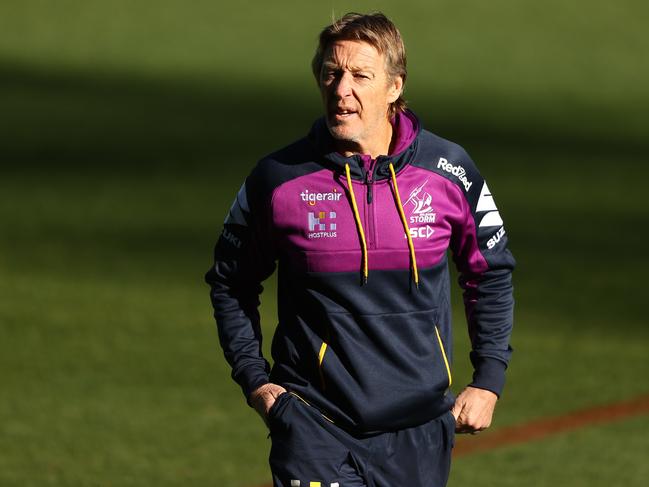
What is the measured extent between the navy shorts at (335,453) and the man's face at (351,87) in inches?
30.5

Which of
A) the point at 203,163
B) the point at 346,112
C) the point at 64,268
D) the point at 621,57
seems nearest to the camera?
the point at 346,112

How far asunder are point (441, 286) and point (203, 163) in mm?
11140

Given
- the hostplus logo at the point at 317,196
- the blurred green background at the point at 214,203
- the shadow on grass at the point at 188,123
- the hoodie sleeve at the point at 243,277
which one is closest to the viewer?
the hostplus logo at the point at 317,196

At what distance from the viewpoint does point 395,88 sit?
4.45 m

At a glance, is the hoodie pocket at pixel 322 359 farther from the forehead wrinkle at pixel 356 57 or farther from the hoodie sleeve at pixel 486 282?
the forehead wrinkle at pixel 356 57

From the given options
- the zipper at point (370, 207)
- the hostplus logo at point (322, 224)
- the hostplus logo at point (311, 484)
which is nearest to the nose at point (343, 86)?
the zipper at point (370, 207)

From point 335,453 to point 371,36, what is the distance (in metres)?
1.16

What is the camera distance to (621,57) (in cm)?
2298

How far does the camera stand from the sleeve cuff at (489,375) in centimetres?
457

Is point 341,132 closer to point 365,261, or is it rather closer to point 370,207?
point 370,207

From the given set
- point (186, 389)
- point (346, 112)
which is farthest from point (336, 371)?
point (186, 389)

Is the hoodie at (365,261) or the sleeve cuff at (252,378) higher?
the hoodie at (365,261)

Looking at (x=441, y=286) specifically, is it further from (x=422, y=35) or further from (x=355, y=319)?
(x=422, y=35)

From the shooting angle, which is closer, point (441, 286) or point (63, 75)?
point (441, 286)
